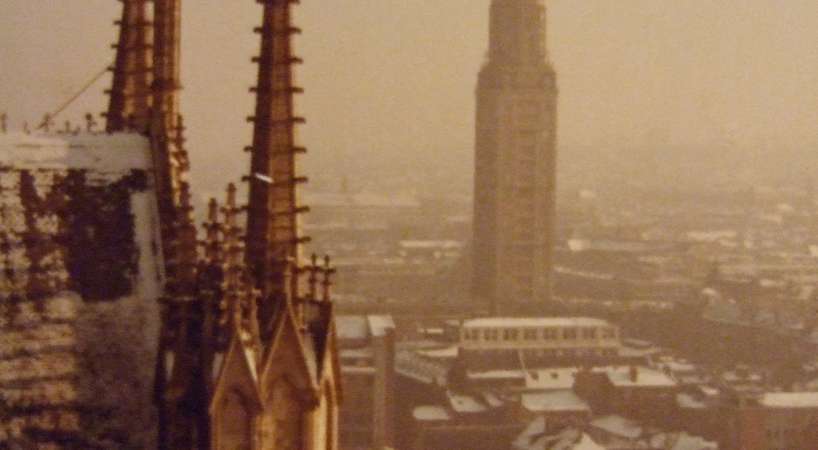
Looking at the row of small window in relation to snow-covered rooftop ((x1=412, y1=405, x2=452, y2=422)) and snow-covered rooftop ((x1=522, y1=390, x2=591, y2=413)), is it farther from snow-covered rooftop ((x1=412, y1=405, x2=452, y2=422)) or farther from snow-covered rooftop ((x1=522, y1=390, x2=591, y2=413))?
snow-covered rooftop ((x1=412, y1=405, x2=452, y2=422))

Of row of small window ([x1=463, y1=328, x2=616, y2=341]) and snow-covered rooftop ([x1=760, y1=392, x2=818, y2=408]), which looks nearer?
snow-covered rooftop ([x1=760, y1=392, x2=818, y2=408])

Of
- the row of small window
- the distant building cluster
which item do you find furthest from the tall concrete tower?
the distant building cluster

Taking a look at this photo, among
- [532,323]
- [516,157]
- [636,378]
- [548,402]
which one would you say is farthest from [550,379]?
[516,157]

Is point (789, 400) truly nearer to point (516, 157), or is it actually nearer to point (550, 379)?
point (550, 379)

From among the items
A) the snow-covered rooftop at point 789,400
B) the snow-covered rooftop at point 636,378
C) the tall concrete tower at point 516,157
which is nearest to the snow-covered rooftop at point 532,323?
the snow-covered rooftop at point 636,378

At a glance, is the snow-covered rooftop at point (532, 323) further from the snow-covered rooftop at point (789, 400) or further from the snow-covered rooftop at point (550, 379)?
the snow-covered rooftop at point (789, 400)

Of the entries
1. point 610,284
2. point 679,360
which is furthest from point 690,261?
point 679,360
